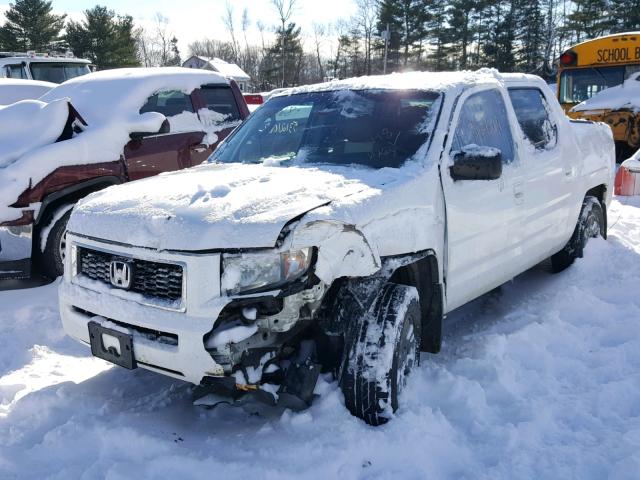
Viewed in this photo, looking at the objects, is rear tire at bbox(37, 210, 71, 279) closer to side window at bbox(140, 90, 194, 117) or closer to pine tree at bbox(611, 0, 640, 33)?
A: side window at bbox(140, 90, 194, 117)

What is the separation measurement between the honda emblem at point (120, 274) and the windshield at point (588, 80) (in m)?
12.8

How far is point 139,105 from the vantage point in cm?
607

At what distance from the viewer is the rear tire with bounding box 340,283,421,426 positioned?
2.84 meters

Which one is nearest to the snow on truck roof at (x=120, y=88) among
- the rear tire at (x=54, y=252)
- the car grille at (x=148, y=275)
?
the rear tire at (x=54, y=252)

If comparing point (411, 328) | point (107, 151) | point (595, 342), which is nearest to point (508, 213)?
point (595, 342)

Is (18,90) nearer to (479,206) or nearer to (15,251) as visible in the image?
(15,251)

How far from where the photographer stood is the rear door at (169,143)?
580cm

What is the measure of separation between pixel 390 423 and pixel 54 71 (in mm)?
13283

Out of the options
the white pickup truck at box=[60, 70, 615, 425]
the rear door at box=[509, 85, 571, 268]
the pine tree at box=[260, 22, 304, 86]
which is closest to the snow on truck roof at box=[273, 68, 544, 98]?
the white pickup truck at box=[60, 70, 615, 425]

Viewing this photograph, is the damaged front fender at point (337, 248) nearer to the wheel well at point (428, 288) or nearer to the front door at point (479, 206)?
the wheel well at point (428, 288)

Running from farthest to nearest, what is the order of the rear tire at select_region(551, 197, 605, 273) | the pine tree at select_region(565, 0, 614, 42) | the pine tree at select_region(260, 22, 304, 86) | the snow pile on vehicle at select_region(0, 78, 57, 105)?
the pine tree at select_region(260, 22, 304, 86), the pine tree at select_region(565, 0, 614, 42), the snow pile on vehicle at select_region(0, 78, 57, 105), the rear tire at select_region(551, 197, 605, 273)

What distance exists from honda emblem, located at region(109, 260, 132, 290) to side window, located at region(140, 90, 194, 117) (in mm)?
3740

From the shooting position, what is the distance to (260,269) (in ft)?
8.51

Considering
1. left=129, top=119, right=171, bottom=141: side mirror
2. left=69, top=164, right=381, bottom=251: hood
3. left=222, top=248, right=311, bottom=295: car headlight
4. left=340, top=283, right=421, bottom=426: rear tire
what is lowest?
left=340, top=283, right=421, bottom=426: rear tire
